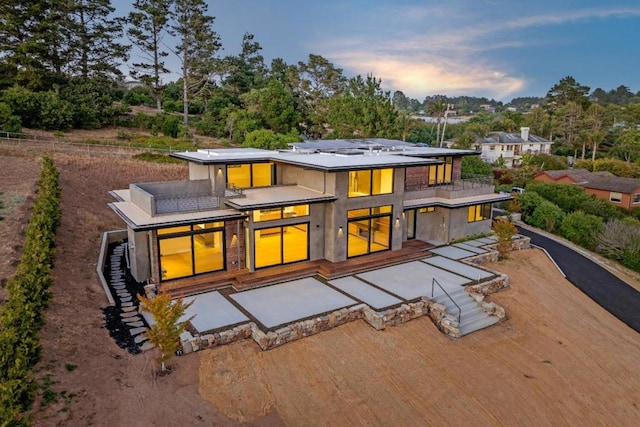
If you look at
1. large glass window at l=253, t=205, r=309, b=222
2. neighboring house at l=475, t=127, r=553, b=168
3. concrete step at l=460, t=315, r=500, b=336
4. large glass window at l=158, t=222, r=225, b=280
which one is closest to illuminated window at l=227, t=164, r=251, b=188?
large glass window at l=253, t=205, r=309, b=222

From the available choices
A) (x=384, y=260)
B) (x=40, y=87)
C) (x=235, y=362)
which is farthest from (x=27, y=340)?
(x=40, y=87)

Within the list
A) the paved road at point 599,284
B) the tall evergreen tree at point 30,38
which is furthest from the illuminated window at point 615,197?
the tall evergreen tree at point 30,38

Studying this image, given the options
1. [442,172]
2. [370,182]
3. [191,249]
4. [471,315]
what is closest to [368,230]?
[370,182]

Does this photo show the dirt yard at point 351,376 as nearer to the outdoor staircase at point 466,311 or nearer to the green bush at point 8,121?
the outdoor staircase at point 466,311

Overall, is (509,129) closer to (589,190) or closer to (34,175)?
(589,190)

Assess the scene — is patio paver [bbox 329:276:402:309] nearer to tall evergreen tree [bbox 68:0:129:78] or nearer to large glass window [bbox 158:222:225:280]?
large glass window [bbox 158:222:225:280]

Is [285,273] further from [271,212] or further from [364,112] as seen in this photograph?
[364,112]
